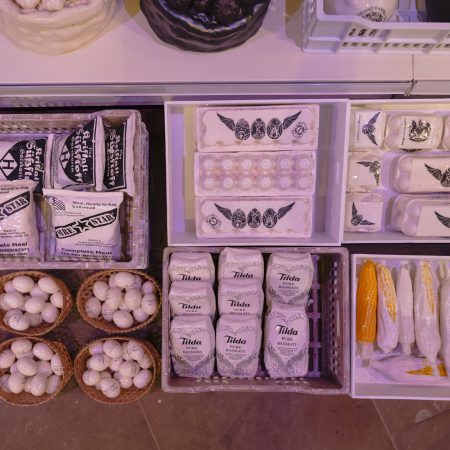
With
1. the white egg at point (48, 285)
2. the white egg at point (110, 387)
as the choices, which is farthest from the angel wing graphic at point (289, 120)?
the white egg at point (110, 387)

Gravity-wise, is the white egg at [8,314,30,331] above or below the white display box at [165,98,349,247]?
below

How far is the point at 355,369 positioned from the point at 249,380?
41 centimetres

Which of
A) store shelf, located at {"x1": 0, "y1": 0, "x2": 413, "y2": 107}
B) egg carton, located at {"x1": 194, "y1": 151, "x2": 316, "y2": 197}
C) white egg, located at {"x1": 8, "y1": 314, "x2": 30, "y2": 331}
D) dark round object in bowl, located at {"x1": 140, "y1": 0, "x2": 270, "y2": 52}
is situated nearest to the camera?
dark round object in bowl, located at {"x1": 140, "y1": 0, "x2": 270, "y2": 52}

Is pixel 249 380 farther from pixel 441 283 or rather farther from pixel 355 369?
pixel 441 283

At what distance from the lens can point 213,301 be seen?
5.57ft

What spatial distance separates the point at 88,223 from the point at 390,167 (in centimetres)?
110

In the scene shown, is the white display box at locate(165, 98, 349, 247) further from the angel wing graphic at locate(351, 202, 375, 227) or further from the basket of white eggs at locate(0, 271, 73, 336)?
the basket of white eggs at locate(0, 271, 73, 336)

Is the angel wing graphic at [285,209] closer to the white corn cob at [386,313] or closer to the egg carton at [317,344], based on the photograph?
the egg carton at [317,344]

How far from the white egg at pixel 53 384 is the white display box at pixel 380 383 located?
1.09 m

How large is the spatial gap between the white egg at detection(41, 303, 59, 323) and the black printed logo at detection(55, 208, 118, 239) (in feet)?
1.13

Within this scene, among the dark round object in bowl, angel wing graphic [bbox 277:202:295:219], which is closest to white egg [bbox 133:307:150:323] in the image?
angel wing graphic [bbox 277:202:295:219]

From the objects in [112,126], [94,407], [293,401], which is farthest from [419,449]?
[112,126]

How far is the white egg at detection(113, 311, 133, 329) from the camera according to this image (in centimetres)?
176

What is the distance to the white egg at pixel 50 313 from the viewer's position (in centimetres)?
179
